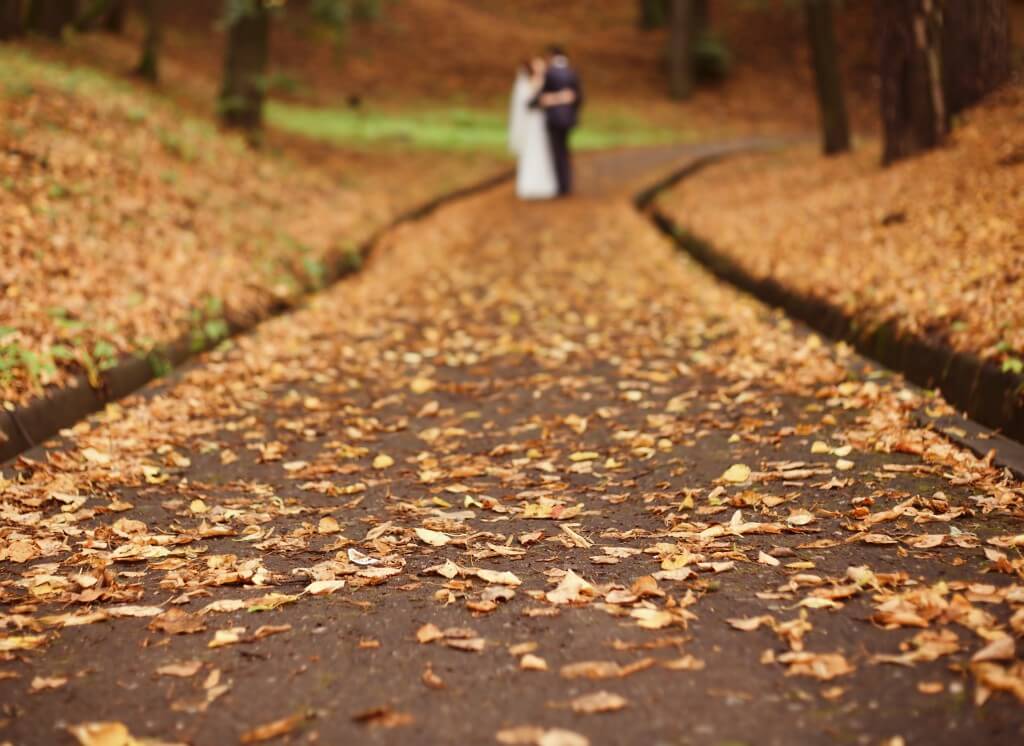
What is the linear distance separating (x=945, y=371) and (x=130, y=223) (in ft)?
24.5

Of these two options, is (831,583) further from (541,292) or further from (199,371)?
(541,292)

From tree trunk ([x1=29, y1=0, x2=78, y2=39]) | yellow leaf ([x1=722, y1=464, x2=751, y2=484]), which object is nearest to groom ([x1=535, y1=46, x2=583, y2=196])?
tree trunk ([x1=29, y1=0, x2=78, y2=39])

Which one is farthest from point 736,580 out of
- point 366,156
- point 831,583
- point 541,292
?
point 366,156

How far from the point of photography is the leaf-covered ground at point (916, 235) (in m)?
6.65

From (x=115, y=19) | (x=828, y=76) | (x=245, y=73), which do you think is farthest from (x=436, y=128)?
(x=828, y=76)

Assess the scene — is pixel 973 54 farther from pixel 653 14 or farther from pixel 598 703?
pixel 653 14

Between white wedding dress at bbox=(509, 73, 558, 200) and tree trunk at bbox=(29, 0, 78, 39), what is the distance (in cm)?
823

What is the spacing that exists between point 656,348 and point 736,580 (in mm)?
4476

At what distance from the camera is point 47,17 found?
725 inches

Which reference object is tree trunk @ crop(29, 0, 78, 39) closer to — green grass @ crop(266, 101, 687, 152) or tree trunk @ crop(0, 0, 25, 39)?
tree trunk @ crop(0, 0, 25, 39)

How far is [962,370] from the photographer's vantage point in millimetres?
5969

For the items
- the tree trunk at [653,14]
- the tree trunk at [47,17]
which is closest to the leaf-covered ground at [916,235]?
the tree trunk at [47,17]

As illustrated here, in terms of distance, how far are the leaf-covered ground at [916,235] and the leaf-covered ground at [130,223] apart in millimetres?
4951

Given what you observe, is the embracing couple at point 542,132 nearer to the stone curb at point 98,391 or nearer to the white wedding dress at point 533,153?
the white wedding dress at point 533,153
